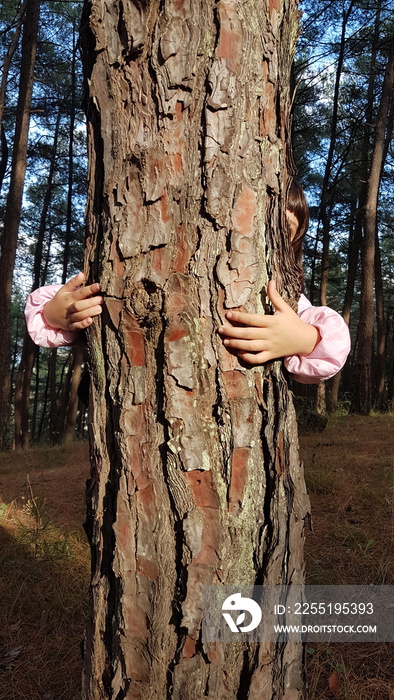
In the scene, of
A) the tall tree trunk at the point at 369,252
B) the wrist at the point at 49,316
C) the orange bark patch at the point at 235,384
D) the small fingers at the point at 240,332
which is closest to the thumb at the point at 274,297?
the small fingers at the point at 240,332

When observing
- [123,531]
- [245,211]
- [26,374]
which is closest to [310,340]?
[245,211]

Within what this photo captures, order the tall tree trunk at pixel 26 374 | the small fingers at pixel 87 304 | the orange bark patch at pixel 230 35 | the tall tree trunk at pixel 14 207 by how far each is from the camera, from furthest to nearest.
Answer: the tall tree trunk at pixel 26 374 → the tall tree trunk at pixel 14 207 → the small fingers at pixel 87 304 → the orange bark patch at pixel 230 35

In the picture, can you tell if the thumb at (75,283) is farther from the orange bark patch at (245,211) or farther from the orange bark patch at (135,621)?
the orange bark patch at (135,621)

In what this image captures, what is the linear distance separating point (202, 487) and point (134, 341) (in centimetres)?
43

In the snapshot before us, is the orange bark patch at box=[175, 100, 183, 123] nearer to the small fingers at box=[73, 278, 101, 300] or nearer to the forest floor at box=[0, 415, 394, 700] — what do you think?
the small fingers at box=[73, 278, 101, 300]

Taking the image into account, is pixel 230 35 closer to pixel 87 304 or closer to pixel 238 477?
pixel 87 304

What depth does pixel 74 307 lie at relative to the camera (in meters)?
1.36

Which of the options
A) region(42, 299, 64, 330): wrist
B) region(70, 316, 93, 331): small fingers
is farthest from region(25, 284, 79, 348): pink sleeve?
region(70, 316, 93, 331): small fingers

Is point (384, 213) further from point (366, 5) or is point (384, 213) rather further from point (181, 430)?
point (181, 430)

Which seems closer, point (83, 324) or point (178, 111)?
point (178, 111)

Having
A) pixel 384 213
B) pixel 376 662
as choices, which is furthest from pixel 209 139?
pixel 384 213

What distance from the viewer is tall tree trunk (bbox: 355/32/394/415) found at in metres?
8.70

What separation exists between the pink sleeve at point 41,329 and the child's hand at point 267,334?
569mm

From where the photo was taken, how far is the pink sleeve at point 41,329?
1.55 metres
